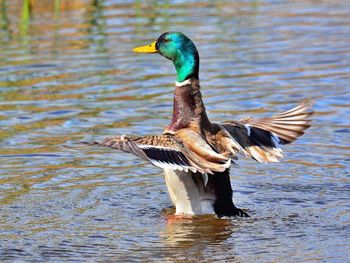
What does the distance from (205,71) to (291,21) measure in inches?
141

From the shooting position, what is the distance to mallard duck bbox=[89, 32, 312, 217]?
7582 millimetres

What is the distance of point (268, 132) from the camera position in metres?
8.82

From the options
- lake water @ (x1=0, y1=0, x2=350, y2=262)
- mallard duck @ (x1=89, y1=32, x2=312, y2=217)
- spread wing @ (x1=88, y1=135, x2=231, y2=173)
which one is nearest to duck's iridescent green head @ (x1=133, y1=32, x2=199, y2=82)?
mallard duck @ (x1=89, y1=32, x2=312, y2=217)

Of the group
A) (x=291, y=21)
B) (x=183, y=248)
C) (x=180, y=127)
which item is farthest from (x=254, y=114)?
(x=291, y=21)

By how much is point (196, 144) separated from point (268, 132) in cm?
114

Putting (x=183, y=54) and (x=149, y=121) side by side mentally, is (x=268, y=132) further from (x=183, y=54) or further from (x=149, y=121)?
(x=149, y=121)

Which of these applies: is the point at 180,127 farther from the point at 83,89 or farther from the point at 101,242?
the point at 83,89

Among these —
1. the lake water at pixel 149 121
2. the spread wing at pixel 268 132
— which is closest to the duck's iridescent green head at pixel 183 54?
the spread wing at pixel 268 132

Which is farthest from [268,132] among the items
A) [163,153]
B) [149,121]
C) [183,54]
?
[149,121]

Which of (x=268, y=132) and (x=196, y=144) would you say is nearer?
(x=196, y=144)

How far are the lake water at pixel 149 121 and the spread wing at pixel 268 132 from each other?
1.30 ft

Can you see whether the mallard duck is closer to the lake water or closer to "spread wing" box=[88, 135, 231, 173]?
"spread wing" box=[88, 135, 231, 173]

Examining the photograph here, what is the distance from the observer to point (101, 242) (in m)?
7.51

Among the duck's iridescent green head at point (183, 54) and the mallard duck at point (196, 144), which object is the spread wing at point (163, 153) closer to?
the mallard duck at point (196, 144)
